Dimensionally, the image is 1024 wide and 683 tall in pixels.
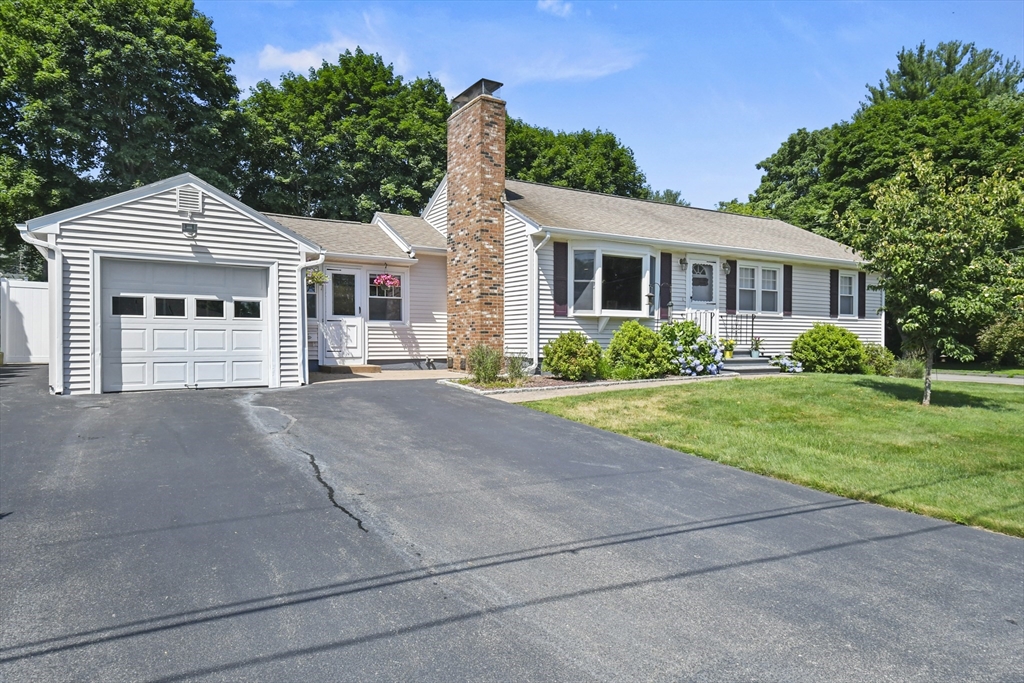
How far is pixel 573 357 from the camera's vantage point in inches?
531

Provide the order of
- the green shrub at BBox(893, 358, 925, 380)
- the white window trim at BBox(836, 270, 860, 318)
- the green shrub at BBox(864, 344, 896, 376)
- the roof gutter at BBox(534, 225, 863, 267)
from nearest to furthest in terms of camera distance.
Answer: the roof gutter at BBox(534, 225, 863, 267)
the green shrub at BBox(893, 358, 925, 380)
the green shrub at BBox(864, 344, 896, 376)
the white window trim at BBox(836, 270, 860, 318)

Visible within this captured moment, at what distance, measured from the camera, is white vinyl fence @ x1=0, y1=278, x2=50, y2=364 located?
1862cm

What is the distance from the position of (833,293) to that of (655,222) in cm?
626

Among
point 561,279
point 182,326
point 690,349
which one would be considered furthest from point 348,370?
point 690,349

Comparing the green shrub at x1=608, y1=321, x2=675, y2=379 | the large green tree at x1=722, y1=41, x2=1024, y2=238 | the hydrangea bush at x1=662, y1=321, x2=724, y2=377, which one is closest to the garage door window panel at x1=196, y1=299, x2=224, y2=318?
the green shrub at x1=608, y1=321, x2=675, y2=379

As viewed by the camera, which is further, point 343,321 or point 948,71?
point 948,71

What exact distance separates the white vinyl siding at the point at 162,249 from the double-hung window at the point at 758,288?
460 inches

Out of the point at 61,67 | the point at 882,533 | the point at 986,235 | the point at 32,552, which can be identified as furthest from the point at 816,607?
the point at 61,67

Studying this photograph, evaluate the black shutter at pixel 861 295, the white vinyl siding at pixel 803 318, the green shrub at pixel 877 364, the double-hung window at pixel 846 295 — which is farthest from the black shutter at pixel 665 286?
the black shutter at pixel 861 295

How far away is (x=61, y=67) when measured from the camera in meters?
20.7

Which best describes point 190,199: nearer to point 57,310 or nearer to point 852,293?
point 57,310

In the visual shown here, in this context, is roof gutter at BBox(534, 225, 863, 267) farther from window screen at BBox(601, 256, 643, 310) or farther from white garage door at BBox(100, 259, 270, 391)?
white garage door at BBox(100, 259, 270, 391)

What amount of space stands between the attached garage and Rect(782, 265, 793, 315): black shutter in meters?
12.8

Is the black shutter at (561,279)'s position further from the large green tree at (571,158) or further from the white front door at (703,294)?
the large green tree at (571,158)
